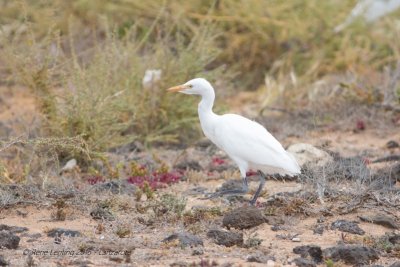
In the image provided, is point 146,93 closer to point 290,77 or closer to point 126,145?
point 126,145

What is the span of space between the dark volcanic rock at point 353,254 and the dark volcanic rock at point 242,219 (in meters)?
0.81

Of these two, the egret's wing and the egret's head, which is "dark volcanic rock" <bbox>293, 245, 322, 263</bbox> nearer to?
the egret's wing

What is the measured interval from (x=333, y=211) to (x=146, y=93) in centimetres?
349

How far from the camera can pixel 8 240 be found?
17.9 feet

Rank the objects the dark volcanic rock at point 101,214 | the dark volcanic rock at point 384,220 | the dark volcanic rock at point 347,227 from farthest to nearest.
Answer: the dark volcanic rock at point 101,214, the dark volcanic rock at point 384,220, the dark volcanic rock at point 347,227

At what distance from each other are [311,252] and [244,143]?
1485mm

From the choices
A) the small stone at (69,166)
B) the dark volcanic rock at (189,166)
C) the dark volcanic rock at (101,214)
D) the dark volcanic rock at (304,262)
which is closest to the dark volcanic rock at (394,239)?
the dark volcanic rock at (304,262)

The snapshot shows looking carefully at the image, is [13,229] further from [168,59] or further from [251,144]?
[168,59]

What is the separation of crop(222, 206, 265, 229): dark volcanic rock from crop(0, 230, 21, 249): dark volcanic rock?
4.76 ft

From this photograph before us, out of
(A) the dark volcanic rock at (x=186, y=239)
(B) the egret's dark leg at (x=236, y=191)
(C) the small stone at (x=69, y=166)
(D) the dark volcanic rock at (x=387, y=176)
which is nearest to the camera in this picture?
(A) the dark volcanic rock at (x=186, y=239)


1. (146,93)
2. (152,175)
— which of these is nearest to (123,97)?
(146,93)

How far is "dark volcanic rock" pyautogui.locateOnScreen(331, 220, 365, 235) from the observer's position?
6.03m

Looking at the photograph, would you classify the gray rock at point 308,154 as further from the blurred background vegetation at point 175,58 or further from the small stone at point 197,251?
the small stone at point 197,251

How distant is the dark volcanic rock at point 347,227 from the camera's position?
603cm
